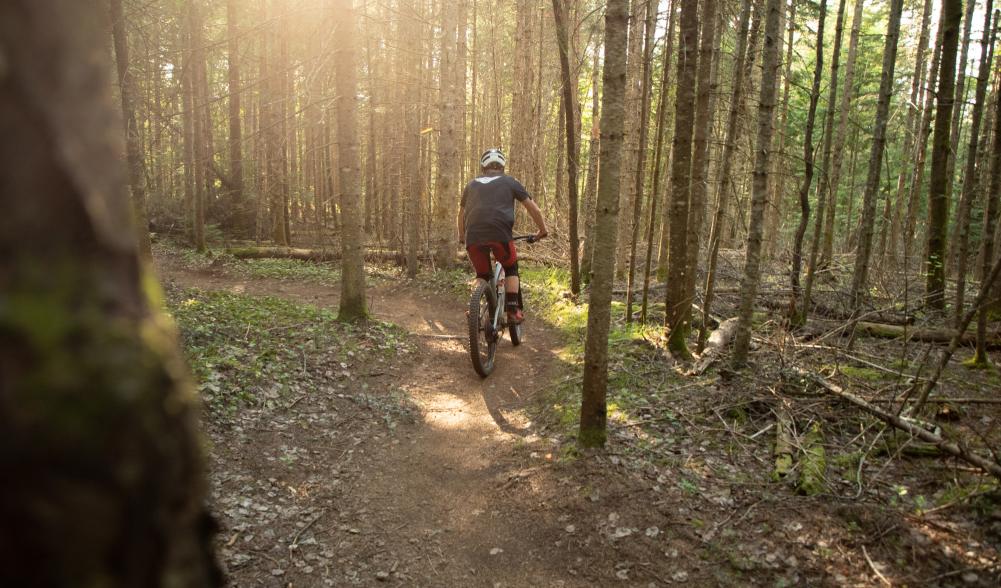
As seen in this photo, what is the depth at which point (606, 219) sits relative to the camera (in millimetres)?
4348

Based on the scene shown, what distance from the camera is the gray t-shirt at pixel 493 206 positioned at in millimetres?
7004

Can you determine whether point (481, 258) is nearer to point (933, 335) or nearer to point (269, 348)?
point (269, 348)

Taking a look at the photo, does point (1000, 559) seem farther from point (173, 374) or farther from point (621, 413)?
point (173, 374)

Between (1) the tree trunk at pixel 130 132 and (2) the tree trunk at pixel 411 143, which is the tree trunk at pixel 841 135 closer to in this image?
(2) the tree trunk at pixel 411 143

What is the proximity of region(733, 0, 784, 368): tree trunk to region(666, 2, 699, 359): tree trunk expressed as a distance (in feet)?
2.46

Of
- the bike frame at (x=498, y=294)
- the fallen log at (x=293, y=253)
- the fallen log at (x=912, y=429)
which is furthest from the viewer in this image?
the fallen log at (x=293, y=253)

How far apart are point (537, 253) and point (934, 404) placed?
10.6 m

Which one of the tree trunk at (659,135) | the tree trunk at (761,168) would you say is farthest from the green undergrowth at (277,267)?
the tree trunk at (761,168)

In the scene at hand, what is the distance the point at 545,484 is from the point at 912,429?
112 inches

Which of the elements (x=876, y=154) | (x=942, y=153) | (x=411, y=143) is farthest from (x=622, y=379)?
(x=411, y=143)

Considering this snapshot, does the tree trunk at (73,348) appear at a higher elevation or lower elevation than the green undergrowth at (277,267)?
higher

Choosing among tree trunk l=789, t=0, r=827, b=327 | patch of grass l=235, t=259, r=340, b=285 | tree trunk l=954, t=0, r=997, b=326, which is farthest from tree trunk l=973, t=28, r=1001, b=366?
patch of grass l=235, t=259, r=340, b=285

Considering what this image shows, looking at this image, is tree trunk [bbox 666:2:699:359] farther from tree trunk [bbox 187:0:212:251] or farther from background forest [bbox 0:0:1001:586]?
tree trunk [bbox 187:0:212:251]

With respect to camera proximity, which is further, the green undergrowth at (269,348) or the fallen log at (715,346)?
the fallen log at (715,346)
